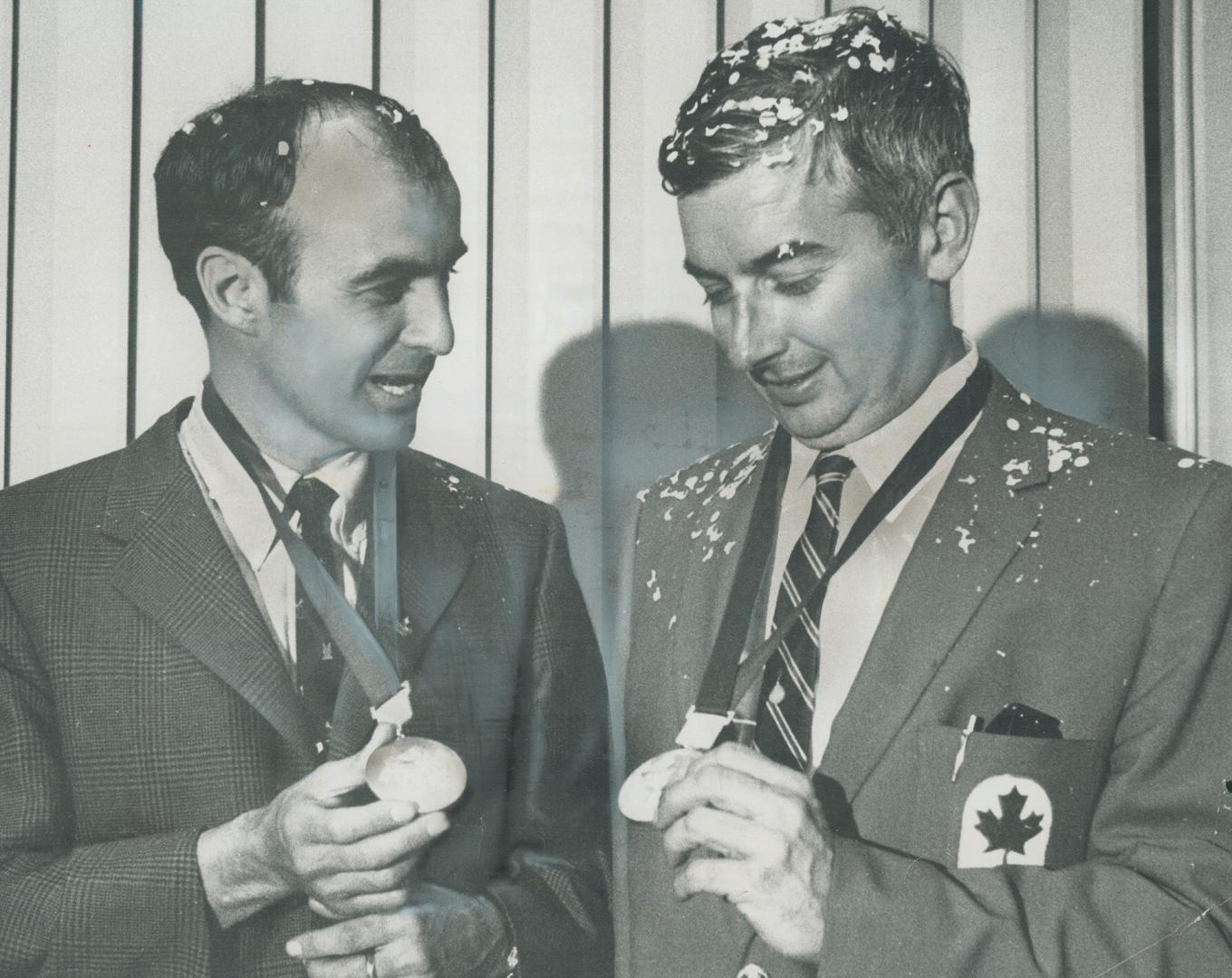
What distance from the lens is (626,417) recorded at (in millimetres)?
2006

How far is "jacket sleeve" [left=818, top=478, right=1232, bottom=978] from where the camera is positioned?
5.54 ft

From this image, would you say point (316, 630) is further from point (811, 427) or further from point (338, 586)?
point (811, 427)

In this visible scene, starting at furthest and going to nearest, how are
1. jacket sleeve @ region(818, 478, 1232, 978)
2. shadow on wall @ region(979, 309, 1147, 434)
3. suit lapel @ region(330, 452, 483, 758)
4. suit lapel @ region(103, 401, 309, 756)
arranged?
shadow on wall @ region(979, 309, 1147, 434) → suit lapel @ region(330, 452, 483, 758) → suit lapel @ region(103, 401, 309, 756) → jacket sleeve @ region(818, 478, 1232, 978)

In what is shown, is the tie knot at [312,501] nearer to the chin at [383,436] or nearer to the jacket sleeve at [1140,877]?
the chin at [383,436]

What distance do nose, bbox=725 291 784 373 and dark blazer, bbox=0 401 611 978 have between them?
44 centimetres

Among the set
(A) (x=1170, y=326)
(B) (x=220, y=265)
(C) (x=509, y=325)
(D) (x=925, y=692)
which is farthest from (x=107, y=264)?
(A) (x=1170, y=326)

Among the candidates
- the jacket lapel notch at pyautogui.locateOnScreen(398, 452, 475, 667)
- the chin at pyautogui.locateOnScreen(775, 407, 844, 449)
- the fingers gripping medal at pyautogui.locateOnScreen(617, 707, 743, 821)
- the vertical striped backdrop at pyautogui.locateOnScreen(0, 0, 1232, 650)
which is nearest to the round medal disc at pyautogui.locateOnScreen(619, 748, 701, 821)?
the fingers gripping medal at pyautogui.locateOnScreen(617, 707, 743, 821)

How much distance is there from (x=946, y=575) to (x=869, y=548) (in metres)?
0.11

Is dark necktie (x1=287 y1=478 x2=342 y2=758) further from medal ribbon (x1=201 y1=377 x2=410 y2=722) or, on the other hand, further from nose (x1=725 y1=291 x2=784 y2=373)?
nose (x1=725 y1=291 x2=784 y2=373)

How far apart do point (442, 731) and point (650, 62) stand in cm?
99

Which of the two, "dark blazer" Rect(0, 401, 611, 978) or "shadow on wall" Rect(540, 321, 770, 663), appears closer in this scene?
"dark blazer" Rect(0, 401, 611, 978)

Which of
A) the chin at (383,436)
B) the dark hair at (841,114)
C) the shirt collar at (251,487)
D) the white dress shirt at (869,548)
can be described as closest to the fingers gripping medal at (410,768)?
the shirt collar at (251,487)

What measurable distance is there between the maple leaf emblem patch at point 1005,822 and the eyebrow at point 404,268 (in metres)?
0.98

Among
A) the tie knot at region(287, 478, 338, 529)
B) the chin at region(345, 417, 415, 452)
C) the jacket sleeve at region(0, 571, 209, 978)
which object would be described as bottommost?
the jacket sleeve at region(0, 571, 209, 978)
